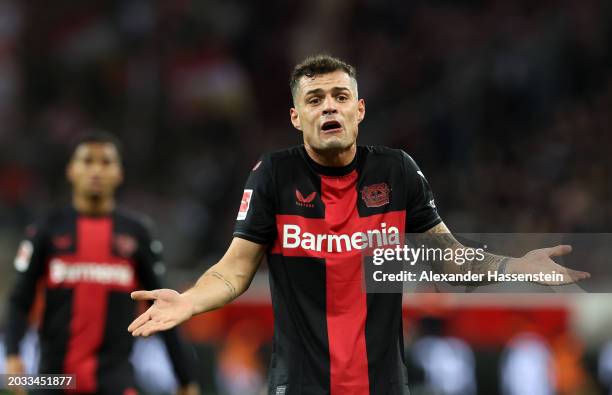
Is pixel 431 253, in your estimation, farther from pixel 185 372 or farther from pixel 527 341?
pixel 527 341

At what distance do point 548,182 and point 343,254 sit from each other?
8.12m

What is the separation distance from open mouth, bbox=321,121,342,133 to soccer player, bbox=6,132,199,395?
255 cm

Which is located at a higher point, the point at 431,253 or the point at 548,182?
the point at 548,182

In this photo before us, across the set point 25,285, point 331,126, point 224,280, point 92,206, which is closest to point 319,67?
point 331,126

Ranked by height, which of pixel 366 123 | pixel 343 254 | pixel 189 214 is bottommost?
pixel 343 254

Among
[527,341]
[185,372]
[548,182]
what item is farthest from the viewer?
[548,182]

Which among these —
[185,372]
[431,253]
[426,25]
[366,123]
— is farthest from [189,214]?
[431,253]

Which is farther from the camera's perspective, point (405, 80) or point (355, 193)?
point (405, 80)

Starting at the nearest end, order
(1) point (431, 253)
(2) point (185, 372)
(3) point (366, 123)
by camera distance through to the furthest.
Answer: (1) point (431, 253) < (2) point (185, 372) < (3) point (366, 123)

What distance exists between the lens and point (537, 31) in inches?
531

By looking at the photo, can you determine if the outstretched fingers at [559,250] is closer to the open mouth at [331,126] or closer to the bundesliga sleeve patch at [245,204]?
the open mouth at [331,126]

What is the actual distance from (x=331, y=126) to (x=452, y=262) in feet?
2.43

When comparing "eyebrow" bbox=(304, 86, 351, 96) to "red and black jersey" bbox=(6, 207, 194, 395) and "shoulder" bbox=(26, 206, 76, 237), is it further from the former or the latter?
"shoulder" bbox=(26, 206, 76, 237)

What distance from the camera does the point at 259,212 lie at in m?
4.32
